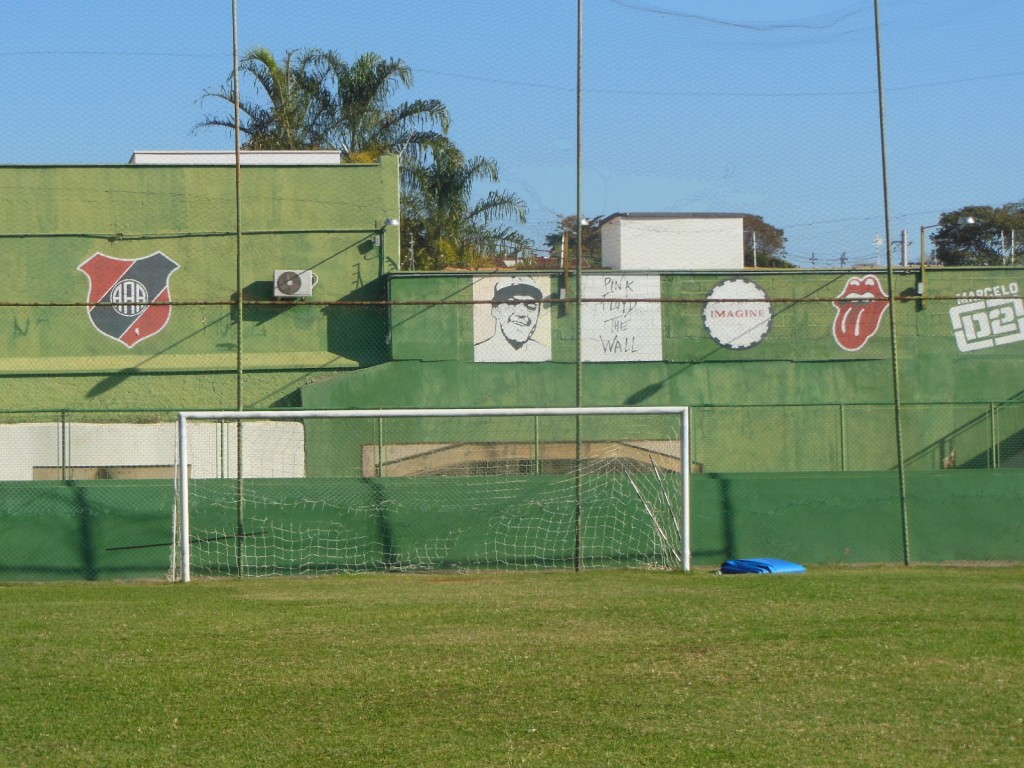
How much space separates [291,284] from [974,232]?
138 ft

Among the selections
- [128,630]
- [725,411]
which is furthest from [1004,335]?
[128,630]

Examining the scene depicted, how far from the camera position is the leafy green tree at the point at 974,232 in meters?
53.1

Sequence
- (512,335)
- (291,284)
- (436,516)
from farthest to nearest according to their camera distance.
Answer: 1. (291,284)
2. (512,335)
3. (436,516)

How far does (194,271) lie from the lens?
880 inches

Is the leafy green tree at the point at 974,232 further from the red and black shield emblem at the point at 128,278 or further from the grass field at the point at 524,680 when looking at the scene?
the grass field at the point at 524,680

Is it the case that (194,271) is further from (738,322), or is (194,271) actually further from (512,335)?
(738,322)

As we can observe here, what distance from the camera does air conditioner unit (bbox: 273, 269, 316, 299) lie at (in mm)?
21828

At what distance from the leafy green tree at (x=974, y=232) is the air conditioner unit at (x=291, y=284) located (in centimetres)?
3813

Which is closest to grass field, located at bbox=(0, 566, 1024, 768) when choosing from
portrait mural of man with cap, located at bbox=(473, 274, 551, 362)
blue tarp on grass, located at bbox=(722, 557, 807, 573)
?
blue tarp on grass, located at bbox=(722, 557, 807, 573)

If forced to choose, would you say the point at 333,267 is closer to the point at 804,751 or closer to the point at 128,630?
the point at 128,630

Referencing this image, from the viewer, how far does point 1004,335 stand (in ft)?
73.4

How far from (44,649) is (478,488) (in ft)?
24.2

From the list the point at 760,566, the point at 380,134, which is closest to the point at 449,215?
the point at 380,134

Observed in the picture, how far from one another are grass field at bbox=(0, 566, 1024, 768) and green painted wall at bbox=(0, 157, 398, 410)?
10644 mm
